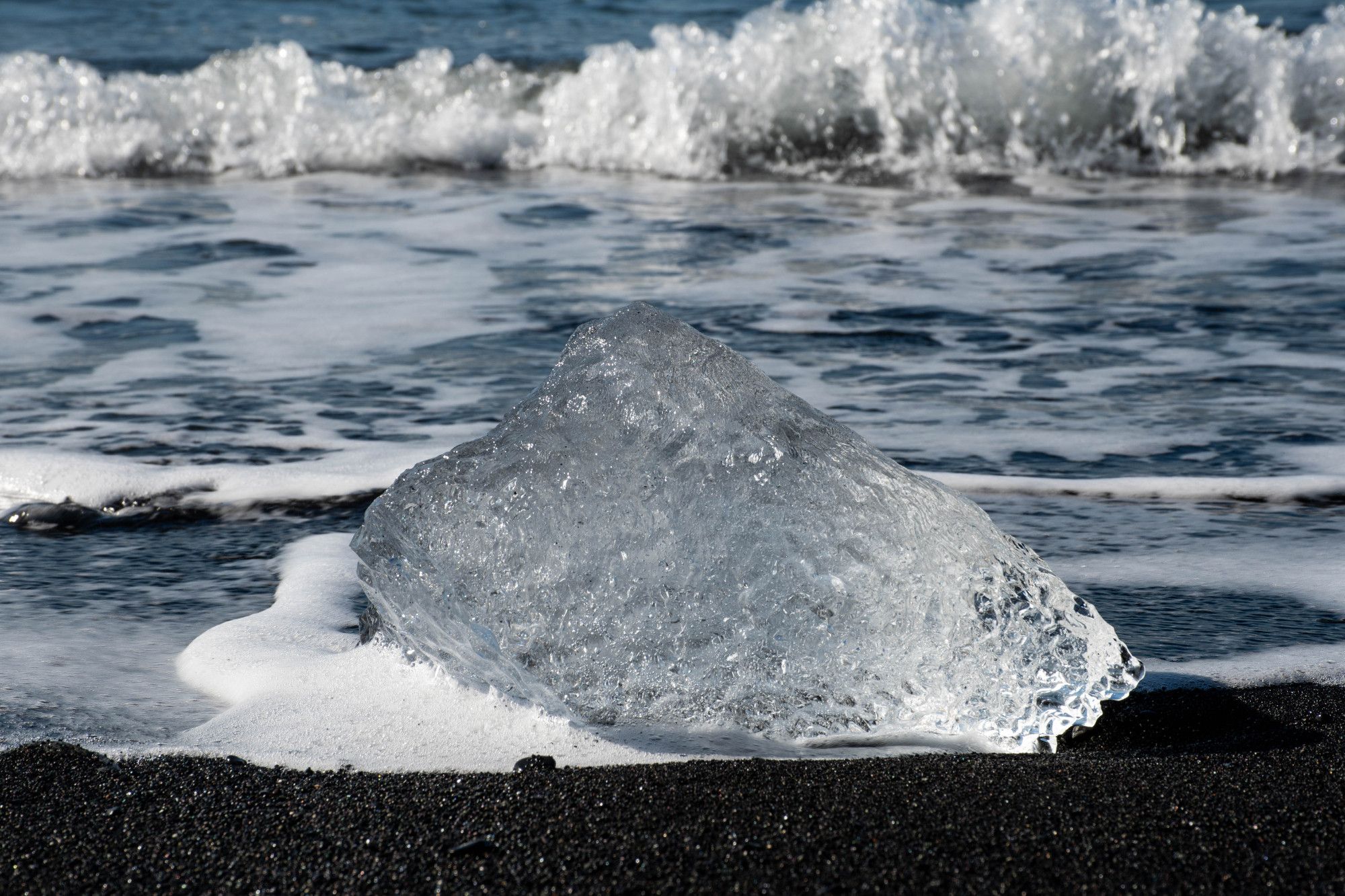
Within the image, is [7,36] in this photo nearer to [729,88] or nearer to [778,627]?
[729,88]

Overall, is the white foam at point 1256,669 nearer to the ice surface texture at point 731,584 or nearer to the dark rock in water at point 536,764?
the ice surface texture at point 731,584

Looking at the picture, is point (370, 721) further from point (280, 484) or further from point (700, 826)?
point (280, 484)

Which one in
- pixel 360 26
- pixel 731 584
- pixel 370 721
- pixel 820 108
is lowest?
pixel 370 721

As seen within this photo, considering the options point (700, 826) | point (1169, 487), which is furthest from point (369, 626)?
point (1169, 487)

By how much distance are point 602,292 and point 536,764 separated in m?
2.97

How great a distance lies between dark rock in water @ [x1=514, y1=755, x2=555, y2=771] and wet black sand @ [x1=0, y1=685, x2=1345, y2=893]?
56 mm

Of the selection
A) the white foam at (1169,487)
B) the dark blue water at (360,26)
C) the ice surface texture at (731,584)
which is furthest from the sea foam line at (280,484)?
the dark blue water at (360,26)

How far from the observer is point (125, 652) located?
6.30ft

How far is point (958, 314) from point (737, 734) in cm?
268

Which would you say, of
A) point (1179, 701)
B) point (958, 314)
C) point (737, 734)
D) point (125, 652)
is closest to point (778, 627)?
point (737, 734)

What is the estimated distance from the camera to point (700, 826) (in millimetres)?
1344

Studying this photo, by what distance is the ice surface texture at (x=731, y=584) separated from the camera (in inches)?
63.6

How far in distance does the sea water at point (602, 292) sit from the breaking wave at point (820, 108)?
1.0 inches

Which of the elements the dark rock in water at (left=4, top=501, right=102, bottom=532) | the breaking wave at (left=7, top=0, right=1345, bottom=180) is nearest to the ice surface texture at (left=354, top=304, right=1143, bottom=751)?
the dark rock in water at (left=4, top=501, right=102, bottom=532)
